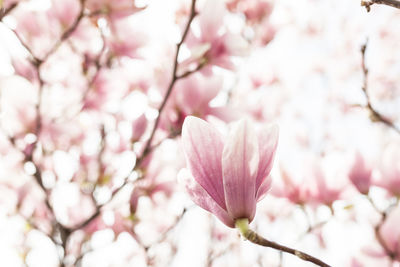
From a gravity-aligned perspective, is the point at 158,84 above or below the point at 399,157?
above

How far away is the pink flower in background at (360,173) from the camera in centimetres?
Answer: 107

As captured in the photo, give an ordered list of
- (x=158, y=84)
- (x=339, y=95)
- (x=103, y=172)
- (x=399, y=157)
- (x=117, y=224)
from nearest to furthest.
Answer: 1. (x=399, y=157)
2. (x=158, y=84)
3. (x=117, y=224)
4. (x=103, y=172)
5. (x=339, y=95)

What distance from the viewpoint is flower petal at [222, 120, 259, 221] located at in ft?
1.61

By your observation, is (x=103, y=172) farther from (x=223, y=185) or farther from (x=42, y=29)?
(x=223, y=185)

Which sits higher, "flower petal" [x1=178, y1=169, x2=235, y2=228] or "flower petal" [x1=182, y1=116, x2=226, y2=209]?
"flower petal" [x1=182, y1=116, x2=226, y2=209]

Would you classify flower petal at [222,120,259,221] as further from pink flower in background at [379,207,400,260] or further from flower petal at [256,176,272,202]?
pink flower in background at [379,207,400,260]

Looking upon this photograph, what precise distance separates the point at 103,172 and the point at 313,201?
0.75m

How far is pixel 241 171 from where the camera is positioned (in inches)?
19.5

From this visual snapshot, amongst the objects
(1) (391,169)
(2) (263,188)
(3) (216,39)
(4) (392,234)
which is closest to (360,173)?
(1) (391,169)

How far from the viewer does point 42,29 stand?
1341 millimetres

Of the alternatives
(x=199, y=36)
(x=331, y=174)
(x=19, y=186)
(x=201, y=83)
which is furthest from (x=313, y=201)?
(x=19, y=186)

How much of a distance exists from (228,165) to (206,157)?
0.03 m

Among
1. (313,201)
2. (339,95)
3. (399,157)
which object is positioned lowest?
(339,95)

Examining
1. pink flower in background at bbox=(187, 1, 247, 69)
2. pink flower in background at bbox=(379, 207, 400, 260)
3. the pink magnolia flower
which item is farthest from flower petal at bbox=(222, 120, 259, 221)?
pink flower in background at bbox=(187, 1, 247, 69)
